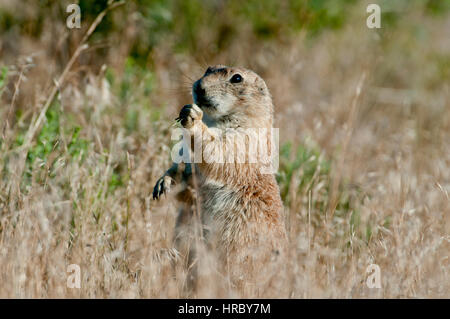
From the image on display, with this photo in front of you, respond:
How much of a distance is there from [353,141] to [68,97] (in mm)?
3344

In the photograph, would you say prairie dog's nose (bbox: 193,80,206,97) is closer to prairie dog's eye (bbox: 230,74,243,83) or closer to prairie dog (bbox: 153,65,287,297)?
prairie dog (bbox: 153,65,287,297)

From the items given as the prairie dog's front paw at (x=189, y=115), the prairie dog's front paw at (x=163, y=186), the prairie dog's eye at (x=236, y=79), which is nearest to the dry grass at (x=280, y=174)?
the prairie dog's front paw at (x=163, y=186)

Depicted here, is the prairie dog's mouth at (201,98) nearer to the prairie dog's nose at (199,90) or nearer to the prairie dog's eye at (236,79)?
the prairie dog's nose at (199,90)

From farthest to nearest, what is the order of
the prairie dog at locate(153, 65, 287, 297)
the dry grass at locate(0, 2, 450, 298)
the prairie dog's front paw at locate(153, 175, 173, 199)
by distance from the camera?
the prairie dog's front paw at locate(153, 175, 173, 199)
the prairie dog at locate(153, 65, 287, 297)
the dry grass at locate(0, 2, 450, 298)

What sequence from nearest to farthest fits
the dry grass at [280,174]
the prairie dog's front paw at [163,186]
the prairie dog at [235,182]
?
the dry grass at [280,174]
the prairie dog at [235,182]
the prairie dog's front paw at [163,186]

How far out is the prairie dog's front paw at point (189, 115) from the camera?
3.97 metres

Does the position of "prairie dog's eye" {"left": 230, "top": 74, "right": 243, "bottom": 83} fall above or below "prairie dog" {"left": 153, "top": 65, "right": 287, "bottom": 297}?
above

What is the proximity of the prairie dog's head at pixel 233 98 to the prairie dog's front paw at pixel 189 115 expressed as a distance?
1.06 feet

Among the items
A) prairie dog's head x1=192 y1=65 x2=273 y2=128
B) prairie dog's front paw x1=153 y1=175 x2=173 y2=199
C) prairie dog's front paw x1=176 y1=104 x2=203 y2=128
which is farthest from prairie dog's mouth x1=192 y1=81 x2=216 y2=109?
prairie dog's front paw x1=153 y1=175 x2=173 y2=199

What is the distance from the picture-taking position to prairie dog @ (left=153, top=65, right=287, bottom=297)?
12.8ft

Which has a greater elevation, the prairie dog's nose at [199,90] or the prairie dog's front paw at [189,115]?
the prairie dog's nose at [199,90]

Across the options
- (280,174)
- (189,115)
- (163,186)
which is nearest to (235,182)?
(163,186)

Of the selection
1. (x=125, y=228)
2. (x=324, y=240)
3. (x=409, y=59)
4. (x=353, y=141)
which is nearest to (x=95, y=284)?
(x=125, y=228)
